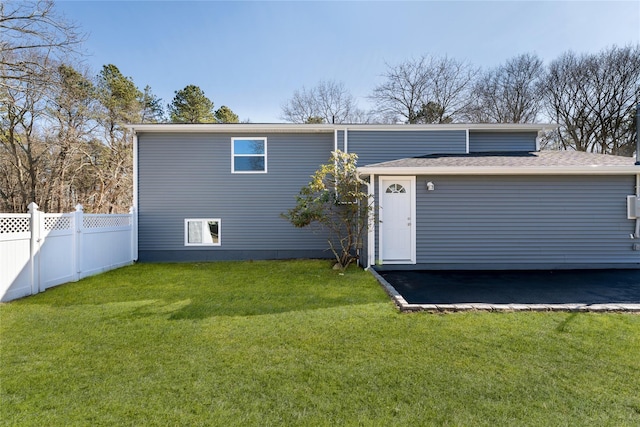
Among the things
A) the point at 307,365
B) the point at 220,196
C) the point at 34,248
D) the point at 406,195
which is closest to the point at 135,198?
the point at 220,196

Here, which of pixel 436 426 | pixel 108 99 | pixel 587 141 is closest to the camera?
pixel 436 426

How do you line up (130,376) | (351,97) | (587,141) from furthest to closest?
(351,97) → (587,141) → (130,376)

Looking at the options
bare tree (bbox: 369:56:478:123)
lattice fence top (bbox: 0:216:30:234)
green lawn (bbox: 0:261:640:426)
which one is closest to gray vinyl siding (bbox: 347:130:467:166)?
green lawn (bbox: 0:261:640:426)

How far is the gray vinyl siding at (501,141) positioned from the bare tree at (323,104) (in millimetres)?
11896

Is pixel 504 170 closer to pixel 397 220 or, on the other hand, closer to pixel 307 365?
pixel 397 220

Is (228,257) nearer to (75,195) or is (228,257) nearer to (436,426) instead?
(436,426)

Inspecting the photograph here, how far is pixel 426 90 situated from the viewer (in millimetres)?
20391

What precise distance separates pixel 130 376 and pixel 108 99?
56.2 ft

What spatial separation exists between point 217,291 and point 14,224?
3417 millimetres

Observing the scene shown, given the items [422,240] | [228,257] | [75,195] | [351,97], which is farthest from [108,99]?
[422,240]

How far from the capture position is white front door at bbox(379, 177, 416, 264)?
282 inches

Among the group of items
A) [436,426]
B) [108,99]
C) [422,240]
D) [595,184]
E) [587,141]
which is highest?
[108,99]

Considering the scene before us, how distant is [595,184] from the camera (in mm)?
7004

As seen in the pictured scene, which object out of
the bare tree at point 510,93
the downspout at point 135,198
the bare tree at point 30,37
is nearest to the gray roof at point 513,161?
the downspout at point 135,198
